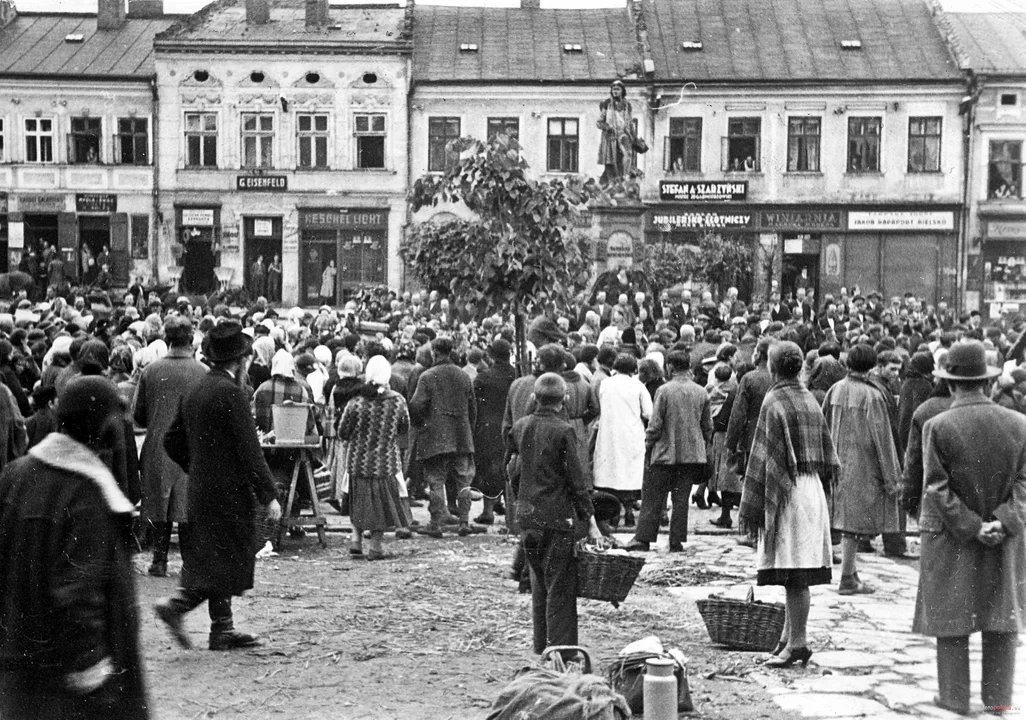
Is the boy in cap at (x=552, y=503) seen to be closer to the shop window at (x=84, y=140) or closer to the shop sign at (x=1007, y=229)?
the shop sign at (x=1007, y=229)

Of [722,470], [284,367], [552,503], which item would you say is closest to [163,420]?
[284,367]

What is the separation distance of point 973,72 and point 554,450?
3548 centimetres

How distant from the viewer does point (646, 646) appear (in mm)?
7016

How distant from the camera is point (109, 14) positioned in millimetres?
43938

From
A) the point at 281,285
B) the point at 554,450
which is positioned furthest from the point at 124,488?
the point at 281,285

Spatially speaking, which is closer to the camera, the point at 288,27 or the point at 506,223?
the point at 506,223

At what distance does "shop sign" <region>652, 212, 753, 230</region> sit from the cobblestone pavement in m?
29.1

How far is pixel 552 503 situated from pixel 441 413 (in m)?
5.23

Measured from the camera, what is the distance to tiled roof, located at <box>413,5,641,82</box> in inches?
1590

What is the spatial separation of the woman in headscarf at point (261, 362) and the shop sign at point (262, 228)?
2573 cm

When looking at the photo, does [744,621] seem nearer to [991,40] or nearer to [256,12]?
[256,12]

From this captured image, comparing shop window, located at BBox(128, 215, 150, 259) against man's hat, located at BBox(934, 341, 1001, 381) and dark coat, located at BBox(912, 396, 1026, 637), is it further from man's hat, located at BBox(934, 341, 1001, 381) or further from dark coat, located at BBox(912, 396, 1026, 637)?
dark coat, located at BBox(912, 396, 1026, 637)

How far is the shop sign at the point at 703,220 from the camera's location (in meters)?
40.4

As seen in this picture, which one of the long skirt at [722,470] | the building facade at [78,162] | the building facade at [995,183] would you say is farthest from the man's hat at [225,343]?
the building facade at [995,183]
